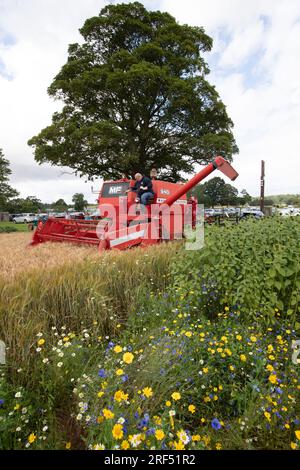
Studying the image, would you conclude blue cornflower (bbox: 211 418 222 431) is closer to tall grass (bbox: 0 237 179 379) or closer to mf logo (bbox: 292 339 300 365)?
mf logo (bbox: 292 339 300 365)

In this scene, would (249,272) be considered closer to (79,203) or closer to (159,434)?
(159,434)

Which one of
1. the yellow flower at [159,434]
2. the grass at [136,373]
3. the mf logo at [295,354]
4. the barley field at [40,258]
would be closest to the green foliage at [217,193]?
the barley field at [40,258]

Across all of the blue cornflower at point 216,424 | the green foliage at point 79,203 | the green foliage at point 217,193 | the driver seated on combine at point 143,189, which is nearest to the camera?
the blue cornflower at point 216,424

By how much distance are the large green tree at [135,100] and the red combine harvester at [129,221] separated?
28.7ft

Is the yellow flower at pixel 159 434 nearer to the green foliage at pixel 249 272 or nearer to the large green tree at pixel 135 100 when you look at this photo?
the green foliage at pixel 249 272

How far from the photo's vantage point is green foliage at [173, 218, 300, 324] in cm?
284

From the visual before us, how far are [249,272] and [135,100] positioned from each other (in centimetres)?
1807

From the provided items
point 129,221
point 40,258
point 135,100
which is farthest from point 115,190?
point 135,100

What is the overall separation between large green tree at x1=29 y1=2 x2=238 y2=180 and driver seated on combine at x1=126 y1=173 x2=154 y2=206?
370 inches

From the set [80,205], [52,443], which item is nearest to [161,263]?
[52,443]

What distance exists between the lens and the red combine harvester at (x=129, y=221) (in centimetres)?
577

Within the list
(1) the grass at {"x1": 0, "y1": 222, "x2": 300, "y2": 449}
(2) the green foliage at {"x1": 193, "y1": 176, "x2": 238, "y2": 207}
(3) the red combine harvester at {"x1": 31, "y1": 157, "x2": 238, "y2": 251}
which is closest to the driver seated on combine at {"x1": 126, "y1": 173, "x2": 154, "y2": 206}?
(3) the red combine harvester at {"x1": 31, "y1": 157, "x2": 238, "y2": 251}

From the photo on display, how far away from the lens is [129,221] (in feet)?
22.6
